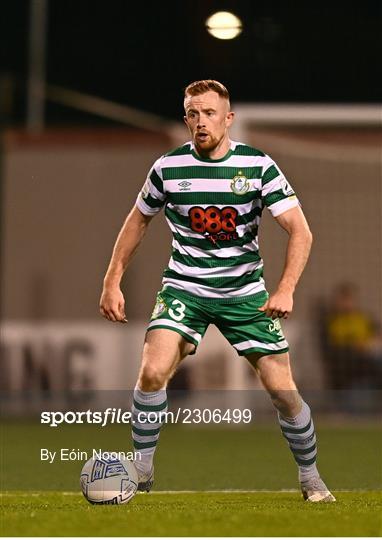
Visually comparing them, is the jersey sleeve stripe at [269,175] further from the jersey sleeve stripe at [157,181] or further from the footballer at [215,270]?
the jersey sleeve stripe at [157,181]

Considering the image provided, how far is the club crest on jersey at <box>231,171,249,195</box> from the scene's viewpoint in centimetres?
685

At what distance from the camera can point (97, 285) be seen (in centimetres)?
1711

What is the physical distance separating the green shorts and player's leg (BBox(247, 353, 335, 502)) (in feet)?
0.20

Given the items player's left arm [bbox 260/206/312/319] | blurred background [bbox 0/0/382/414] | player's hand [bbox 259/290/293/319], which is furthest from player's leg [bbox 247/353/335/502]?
blurred background [bbox 0/0/382/414]

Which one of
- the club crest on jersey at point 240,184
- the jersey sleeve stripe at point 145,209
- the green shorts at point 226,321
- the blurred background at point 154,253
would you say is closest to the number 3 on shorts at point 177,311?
the green shorts at point 226,321

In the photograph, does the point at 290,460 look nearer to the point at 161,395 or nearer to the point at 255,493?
the point at 255,493

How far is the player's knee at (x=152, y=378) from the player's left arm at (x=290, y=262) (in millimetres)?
557

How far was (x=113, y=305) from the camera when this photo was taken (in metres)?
6.80

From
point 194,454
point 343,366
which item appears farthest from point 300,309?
point 194,454

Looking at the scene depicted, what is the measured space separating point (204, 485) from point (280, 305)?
2.01 meters

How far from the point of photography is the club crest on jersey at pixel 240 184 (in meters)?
6.85
